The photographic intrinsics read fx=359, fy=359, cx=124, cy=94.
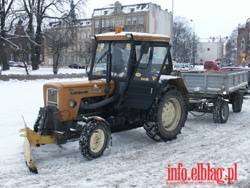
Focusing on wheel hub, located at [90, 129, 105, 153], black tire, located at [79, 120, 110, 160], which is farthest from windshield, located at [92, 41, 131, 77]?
wheel hub, located at [90, 129, 105, 153]

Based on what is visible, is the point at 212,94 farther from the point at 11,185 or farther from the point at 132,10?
the point at 132,10

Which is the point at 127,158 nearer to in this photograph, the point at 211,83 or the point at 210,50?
the point at 211,83

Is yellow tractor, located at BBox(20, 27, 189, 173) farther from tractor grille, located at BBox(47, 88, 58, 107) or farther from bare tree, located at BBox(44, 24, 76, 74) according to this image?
bare tree, located at BBox(44, 24, 76, 74)

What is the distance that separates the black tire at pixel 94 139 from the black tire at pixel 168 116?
1.37 metres

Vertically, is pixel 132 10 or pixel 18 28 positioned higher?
pixel 132 10

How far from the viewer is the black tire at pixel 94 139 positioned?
6305 mm

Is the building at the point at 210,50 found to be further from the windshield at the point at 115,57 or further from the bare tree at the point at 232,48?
the windshield at the point at 115,57

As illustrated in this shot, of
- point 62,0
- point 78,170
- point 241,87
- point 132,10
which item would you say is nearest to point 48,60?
point 132,10

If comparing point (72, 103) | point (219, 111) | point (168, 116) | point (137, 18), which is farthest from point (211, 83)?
point (137, 18)

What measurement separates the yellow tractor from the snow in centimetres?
36

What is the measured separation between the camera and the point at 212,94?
10516 millimetres

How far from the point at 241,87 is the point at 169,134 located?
214 inches

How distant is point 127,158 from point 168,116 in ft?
5.76

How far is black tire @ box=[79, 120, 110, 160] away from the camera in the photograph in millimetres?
6305
